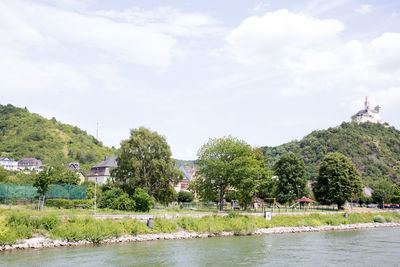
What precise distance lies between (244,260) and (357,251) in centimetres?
1168

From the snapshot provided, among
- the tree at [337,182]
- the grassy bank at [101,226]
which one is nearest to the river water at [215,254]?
the grassy bank at [101,226]

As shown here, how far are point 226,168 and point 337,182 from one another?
27303 millimetres

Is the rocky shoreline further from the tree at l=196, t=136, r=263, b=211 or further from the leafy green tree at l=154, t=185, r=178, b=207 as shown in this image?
the leafy green tree at l=154, t=185, r=178, b=207

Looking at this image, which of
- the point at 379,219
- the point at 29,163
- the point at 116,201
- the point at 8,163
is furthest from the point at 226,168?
the point at 8,163

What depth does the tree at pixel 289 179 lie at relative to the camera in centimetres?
7056

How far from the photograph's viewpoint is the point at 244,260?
26.2m

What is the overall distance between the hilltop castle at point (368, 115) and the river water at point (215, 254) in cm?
15630

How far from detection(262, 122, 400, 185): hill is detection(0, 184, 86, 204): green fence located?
287 feet

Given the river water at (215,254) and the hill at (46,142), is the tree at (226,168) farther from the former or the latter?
the hill at (46,142)

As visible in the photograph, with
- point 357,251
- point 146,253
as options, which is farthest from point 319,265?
point 146,253

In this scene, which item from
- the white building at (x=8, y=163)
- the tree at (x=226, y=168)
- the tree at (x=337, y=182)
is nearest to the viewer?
the tree at (x=226, y=168)

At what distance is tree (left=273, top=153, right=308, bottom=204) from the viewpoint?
2778 inches

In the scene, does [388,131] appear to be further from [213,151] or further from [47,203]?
[47,203]

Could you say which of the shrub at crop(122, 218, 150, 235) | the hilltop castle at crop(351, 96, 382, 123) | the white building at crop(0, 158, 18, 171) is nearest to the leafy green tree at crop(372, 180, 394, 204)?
the shrub at crop(122, 218, 150, 235)
